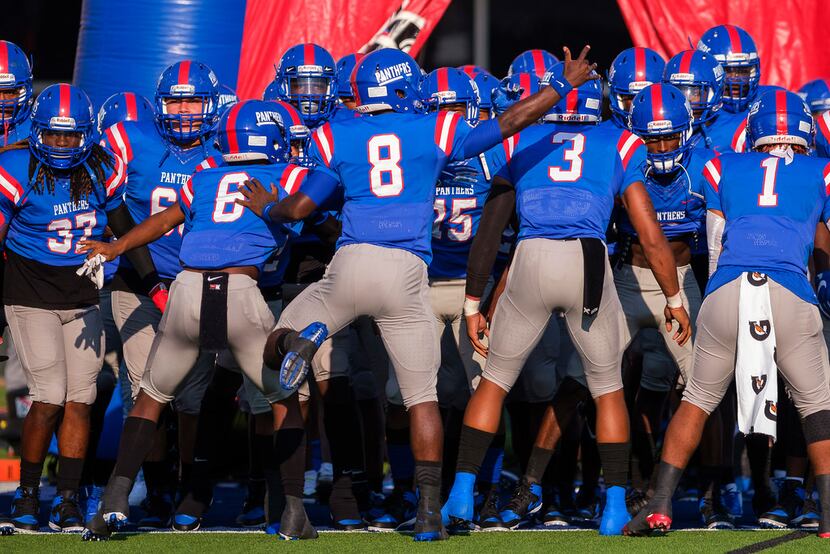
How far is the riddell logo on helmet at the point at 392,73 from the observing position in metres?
5.32

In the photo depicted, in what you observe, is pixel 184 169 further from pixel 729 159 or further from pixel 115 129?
pixel 729 159

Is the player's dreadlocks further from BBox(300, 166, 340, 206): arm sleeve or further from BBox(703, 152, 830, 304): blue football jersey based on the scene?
BBox(703, 152, 830, 304): blue football jersey

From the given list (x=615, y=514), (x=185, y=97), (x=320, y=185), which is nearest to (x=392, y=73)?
(x=320, y=185)

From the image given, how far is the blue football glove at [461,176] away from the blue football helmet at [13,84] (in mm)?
2158

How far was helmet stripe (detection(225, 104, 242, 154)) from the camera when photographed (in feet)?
17.7

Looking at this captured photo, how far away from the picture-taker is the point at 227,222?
17.3 feet

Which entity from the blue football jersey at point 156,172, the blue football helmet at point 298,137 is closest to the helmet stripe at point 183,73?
the blue football jersey at point 156,172

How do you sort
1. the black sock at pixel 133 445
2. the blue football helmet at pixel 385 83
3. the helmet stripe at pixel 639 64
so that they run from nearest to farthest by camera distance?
the black sock at pixel 133 445 → the blue football helmet at pixel 385 83 → the helmet stripe at pixel 639 64

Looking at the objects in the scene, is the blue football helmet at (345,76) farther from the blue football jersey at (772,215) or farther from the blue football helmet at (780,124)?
the blue football jersey at (772,215)

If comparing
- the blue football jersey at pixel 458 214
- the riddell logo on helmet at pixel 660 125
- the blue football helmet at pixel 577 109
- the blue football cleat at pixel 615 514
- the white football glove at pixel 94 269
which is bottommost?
the blue football cleat at pixel 615 514

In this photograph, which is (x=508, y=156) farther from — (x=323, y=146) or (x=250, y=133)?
(x=250, y=133)

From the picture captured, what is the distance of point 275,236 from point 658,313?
1.77 m

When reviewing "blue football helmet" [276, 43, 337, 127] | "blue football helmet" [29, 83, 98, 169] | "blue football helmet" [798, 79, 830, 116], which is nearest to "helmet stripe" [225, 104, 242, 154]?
"blue football helmet" [29, 83, 98, 169]

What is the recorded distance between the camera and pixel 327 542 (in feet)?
17.1
